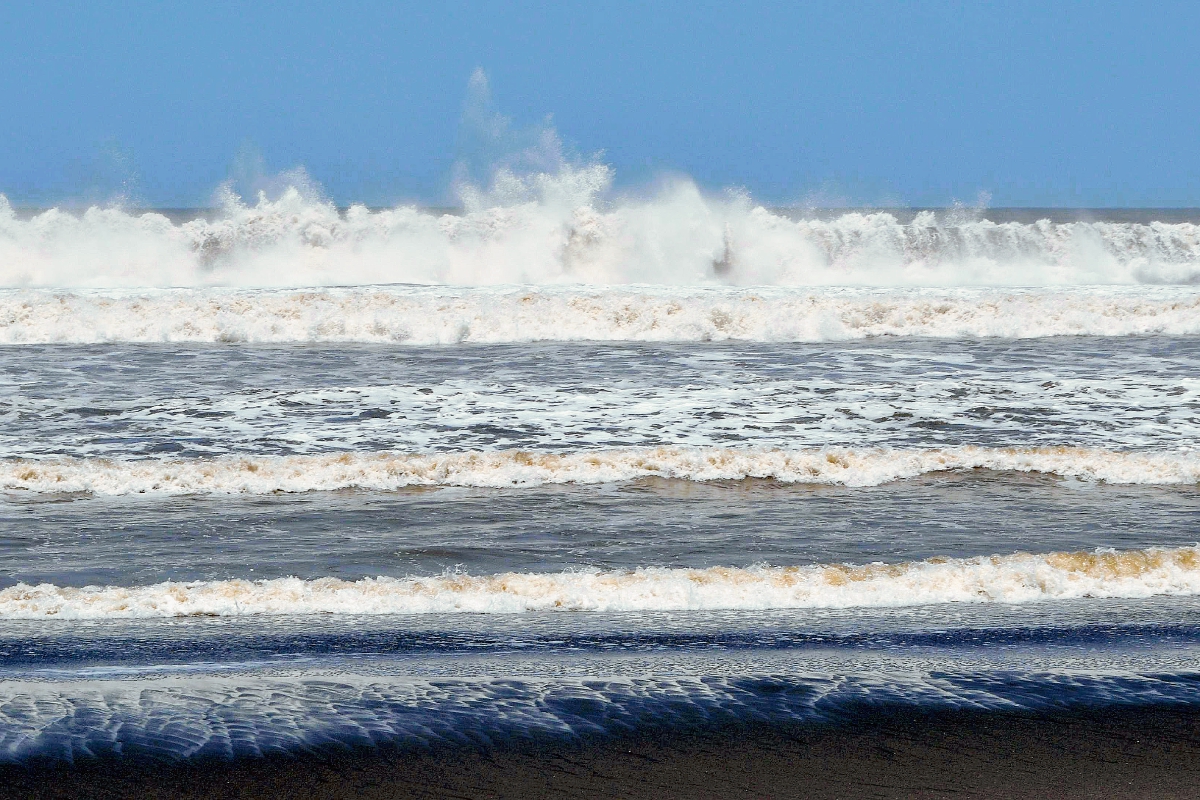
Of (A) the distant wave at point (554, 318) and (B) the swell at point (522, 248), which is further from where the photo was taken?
(B) the swell at point (522, 248)

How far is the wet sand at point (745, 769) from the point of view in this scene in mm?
2795

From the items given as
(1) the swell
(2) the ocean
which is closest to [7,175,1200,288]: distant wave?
(1) the swell

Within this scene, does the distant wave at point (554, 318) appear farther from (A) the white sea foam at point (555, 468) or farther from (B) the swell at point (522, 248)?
(A) the white sea foam at point (555, 468)

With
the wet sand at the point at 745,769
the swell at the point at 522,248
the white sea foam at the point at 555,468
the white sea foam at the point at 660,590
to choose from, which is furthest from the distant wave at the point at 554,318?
the wet sand at the point at 745,769

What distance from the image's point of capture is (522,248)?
27.4 metres

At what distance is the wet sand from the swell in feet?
73.4

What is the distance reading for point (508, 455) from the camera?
7.66m

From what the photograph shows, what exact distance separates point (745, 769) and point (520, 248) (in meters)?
24.9

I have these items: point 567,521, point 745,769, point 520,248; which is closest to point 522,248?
point 520,248

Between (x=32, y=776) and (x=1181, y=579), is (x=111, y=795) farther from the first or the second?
(x=1181, y=579)

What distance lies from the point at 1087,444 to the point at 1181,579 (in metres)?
3.54

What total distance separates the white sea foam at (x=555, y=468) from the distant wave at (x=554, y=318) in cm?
847

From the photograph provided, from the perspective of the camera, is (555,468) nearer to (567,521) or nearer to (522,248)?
(567,521)

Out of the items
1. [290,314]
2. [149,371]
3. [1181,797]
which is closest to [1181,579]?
[1181,797]
